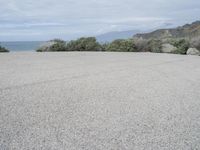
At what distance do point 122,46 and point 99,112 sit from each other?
13458mm

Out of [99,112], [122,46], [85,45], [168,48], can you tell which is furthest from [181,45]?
[99,112]

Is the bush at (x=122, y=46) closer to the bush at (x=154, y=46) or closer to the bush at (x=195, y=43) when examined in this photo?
the bush at (x=154, y=46)

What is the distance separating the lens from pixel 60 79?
25.3 feet

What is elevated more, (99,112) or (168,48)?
(168,48)

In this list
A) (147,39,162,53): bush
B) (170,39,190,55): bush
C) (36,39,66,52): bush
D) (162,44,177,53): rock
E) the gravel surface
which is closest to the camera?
the gravel surface

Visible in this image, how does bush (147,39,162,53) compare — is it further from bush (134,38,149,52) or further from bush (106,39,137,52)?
bush (106,39,137,52)

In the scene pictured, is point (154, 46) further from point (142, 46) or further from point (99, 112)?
point (99, 112)

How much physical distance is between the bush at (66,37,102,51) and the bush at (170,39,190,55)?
→ 4.41 m

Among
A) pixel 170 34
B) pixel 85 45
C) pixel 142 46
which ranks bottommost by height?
pixel 142 46

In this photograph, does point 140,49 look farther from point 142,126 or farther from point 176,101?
point 142,126

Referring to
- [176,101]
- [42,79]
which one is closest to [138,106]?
[176,101]

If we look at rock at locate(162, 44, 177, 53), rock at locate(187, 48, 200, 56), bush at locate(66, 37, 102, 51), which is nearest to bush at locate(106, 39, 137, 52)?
bush at locate(66, 37, 102, 51)

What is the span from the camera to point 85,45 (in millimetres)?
18812

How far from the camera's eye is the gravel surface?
3658 millimetres
